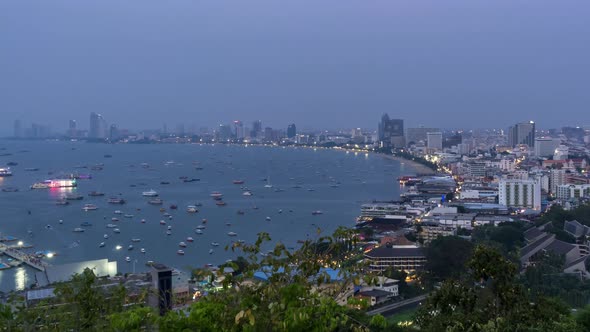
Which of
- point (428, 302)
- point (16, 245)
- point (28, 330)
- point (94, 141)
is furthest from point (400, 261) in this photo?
point (94, 141)

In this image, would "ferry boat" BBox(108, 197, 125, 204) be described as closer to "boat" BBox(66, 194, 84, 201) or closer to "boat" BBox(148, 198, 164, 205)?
"boat" BBox(148, 198, 164, 205)

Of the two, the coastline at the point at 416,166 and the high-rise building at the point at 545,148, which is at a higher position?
the high-rise building at the point at 545,148

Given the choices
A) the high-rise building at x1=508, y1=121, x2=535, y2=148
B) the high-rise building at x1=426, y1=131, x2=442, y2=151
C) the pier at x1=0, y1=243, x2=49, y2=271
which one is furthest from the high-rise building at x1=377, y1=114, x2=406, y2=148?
the pier at x1=0, y1=243, x2=49, y2=271

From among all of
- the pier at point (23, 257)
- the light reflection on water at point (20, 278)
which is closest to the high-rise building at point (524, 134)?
the pier at point (23, 257)

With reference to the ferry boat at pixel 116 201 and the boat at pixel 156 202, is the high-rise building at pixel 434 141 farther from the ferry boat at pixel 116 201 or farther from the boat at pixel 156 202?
the ferry boat at pixel 116 201

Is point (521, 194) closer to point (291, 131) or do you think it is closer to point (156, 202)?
point (156, 202)

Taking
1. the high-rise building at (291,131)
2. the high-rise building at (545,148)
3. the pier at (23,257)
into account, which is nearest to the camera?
the pier at (23,257)

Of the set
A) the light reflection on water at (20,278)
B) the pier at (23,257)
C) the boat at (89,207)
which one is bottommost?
the light reflection on water at (20,278)
